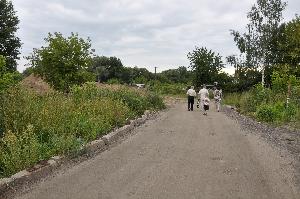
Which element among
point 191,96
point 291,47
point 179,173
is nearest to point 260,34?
point 291,47

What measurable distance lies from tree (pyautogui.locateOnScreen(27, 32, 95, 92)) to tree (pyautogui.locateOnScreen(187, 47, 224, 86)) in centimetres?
1503

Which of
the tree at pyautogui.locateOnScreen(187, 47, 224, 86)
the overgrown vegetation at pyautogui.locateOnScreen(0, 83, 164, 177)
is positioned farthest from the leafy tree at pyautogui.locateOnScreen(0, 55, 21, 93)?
the tree at pyautogui.locateOnScreen(187, 47, 224, 86)

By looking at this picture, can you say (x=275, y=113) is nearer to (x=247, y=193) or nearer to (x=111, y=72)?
(x=247, y=193)

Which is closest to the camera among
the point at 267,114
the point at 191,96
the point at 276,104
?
the point at 267,114

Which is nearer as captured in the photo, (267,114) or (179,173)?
(179,173)

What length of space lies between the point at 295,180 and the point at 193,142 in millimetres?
5719

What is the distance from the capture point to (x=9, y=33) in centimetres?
5569

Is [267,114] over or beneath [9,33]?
beneath

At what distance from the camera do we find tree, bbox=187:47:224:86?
53156 mm

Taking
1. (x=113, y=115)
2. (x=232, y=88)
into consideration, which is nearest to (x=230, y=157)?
(x=113, y=115)

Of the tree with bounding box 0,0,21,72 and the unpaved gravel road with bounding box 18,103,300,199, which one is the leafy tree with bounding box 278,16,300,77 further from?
the unpaved gravel road with bounding box 18,103,300,199

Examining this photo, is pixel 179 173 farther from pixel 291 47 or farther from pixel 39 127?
pixel 291 47

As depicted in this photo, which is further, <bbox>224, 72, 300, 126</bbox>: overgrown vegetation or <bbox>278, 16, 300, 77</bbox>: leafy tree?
<bbox>278, 16, 300, 77</bbox>: leafy tree

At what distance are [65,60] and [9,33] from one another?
17.8 meters
